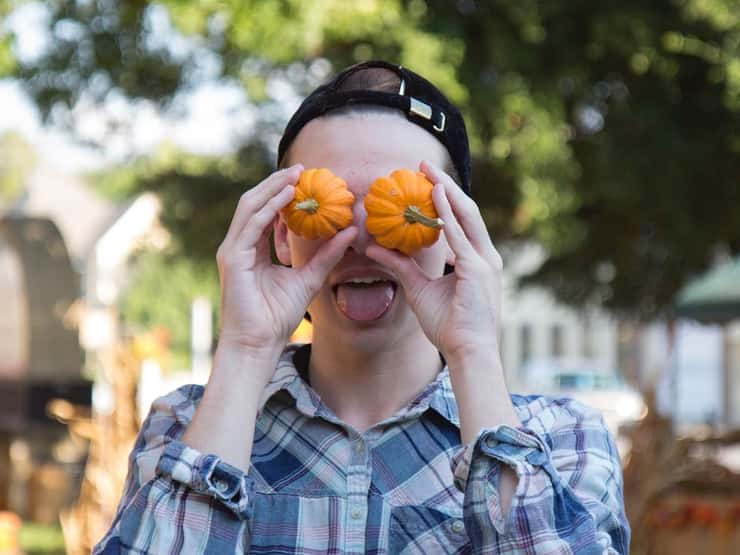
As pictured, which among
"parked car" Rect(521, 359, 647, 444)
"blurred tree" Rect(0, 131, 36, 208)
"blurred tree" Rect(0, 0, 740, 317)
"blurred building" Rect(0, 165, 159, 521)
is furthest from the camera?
"parked car" Rect(521, 359, 647, 444)

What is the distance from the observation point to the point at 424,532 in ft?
6.13

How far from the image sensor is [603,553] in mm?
1827

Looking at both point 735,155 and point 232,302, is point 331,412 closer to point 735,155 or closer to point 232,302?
point 232,302

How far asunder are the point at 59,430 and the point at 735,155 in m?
9.38

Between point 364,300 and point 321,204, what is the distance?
6.9 inches

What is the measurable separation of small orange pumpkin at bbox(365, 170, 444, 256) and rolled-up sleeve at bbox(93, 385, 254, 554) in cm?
43

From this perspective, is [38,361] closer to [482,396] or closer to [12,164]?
[482,396]

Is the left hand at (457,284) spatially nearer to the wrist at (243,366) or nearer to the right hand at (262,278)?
the right hand at (262,278)

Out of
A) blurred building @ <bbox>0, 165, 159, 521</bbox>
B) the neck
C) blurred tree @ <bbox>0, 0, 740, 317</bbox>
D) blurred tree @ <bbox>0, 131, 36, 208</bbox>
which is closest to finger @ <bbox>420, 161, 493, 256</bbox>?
the neck

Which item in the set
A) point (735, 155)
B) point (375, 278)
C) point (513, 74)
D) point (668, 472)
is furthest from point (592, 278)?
point (375, 278)

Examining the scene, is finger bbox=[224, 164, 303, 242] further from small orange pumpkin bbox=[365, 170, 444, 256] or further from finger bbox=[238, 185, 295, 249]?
small orange pumpkin bbox=[365, 170, 444, 256]

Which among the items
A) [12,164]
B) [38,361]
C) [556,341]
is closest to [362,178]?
[38,361]

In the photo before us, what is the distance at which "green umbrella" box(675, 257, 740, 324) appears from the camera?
11595 millimetres

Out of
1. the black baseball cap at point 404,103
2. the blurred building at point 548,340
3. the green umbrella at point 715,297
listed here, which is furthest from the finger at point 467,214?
the blurred building at point 548,340
